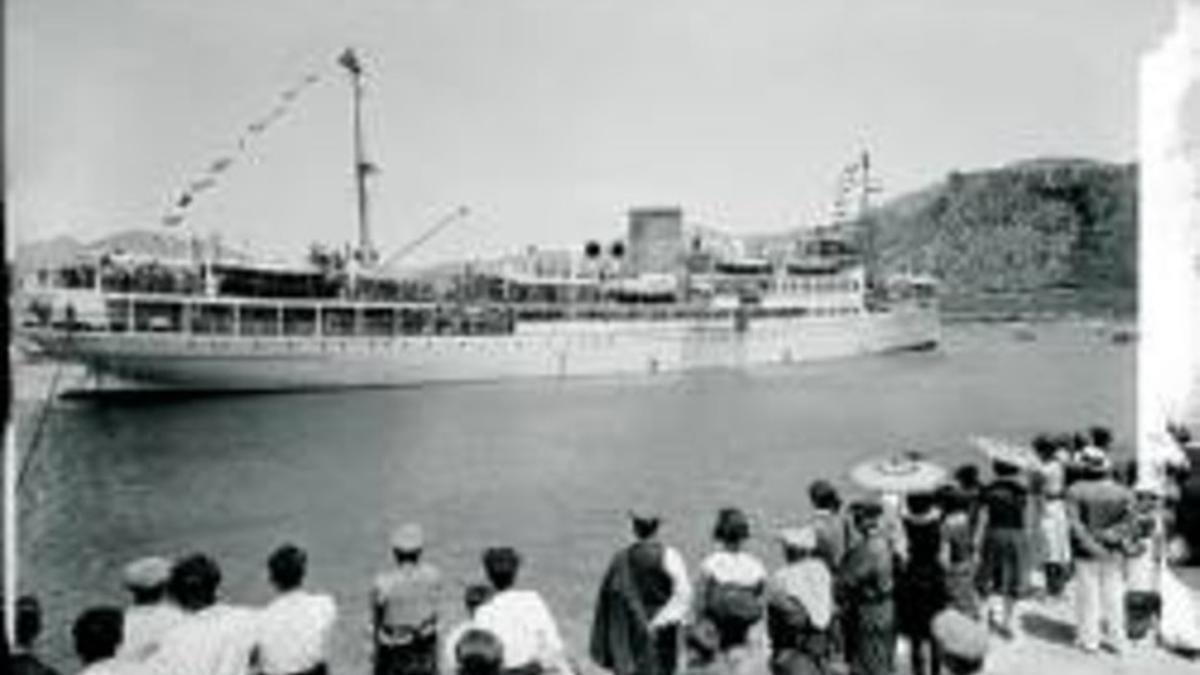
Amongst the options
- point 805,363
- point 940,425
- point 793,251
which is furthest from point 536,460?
point 793,251

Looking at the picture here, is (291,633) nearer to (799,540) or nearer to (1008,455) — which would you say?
(799,540)

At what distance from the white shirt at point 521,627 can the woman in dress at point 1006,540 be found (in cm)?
424

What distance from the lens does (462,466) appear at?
33.9 m

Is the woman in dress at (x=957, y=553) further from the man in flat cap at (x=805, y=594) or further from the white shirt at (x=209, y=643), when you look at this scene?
the white shirt at (x=209, y=643)

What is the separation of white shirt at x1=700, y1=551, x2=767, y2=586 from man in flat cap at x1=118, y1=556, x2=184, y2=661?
286 cm

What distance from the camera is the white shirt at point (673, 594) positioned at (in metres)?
7.04

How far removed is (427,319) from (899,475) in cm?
5689

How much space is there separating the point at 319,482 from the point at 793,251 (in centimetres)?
6989

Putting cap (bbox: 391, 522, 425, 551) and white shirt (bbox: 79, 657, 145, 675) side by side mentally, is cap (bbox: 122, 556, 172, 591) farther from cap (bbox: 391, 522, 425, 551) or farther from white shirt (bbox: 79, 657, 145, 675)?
cap (bbox: 391, 522, 425, 551)

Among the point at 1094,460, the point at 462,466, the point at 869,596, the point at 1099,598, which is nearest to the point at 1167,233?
the point at 1094,460

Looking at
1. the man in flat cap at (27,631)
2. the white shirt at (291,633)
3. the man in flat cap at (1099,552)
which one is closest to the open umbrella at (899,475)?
the man in flat cap at (1099,552)

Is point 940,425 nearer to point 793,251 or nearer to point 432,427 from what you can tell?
point 432,427

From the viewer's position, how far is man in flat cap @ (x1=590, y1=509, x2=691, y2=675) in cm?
702

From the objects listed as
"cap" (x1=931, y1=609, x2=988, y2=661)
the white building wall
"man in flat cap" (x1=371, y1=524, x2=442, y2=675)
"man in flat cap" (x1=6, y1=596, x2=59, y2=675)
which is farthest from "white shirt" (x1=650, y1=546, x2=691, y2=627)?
the white building wall
